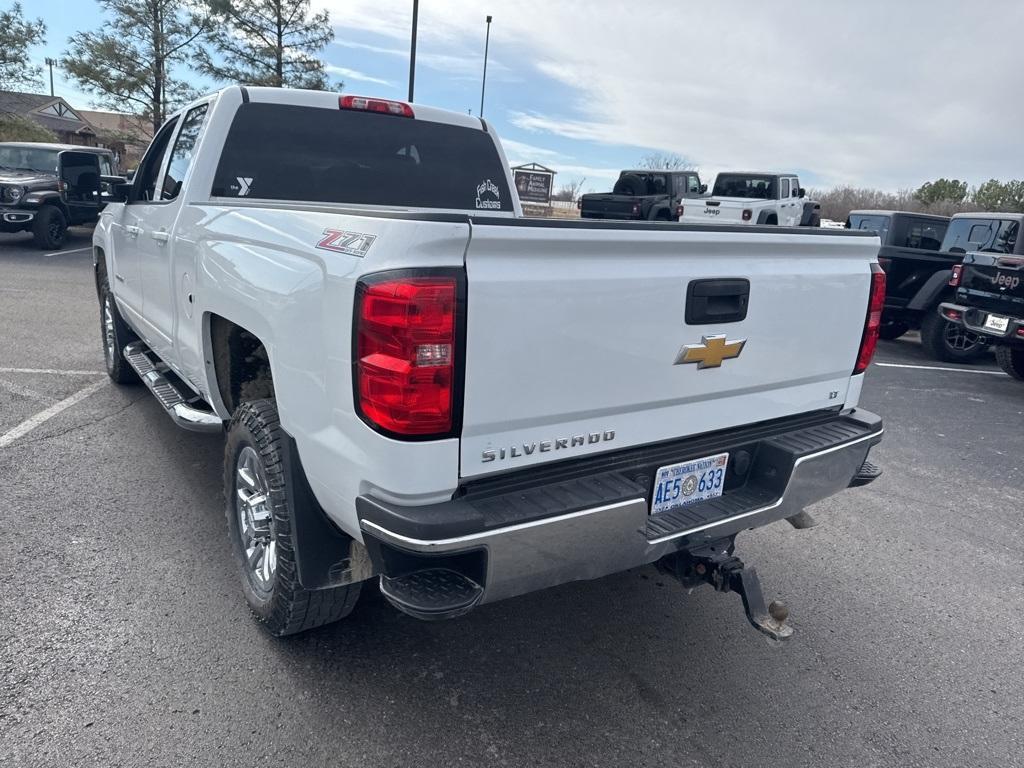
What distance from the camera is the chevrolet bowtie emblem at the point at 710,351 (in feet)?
8.15

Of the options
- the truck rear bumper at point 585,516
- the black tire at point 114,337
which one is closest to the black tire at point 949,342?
the truck rear bumper at point 585,516

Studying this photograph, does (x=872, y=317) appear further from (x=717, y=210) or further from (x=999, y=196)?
(x=999, y=196)

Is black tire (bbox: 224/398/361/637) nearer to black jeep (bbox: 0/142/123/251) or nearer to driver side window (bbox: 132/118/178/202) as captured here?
driver side window (bbox: 132/118/178/202)

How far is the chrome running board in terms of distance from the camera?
345 cm

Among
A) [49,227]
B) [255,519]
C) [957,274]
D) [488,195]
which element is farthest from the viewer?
[49,227]

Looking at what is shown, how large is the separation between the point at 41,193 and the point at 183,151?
39.7 ft

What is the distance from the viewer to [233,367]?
331cm

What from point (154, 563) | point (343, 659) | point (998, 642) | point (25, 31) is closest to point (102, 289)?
point (154, 563)

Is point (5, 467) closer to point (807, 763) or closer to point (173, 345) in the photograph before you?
point (173, 345)

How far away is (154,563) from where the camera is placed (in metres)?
3.36

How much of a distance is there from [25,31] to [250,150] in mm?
28103

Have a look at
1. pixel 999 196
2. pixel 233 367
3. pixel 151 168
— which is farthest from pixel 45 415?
pixel 999 196

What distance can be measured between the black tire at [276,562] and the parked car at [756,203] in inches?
704

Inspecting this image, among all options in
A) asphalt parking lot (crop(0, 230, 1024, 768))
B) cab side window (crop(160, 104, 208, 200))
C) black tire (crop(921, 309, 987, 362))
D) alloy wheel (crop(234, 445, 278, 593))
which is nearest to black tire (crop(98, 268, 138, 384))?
asphalt parking lot (crop(0, 230, 1024, 768))
